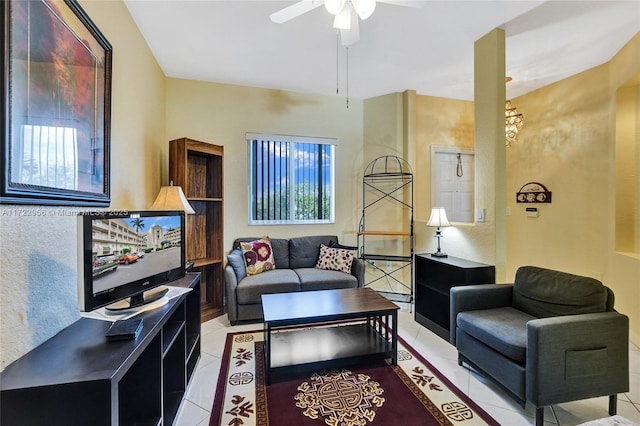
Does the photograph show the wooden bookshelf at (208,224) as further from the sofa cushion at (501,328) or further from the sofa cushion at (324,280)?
the sofa cushion at (501,328)

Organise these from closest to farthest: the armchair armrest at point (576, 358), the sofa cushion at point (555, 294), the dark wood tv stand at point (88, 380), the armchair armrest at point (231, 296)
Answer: the dark wood tv stand at point (88, 380) < the armchair armrest at point (576, 358) < the sofa cushion at point (555, 294) < the armchair armrest at point (231, 296)

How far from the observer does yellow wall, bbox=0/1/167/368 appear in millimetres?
1082

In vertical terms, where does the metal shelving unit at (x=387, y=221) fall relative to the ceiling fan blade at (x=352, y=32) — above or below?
below

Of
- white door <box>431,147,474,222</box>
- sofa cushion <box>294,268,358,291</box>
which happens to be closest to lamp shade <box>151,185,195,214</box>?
sofa cushion <box>294,268,358,291</box>

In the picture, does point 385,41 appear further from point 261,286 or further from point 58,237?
point 58,237

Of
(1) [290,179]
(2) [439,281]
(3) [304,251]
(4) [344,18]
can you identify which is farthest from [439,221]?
(4) [344,18]

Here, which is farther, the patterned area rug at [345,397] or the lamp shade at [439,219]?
the lamp shade at [439,219]

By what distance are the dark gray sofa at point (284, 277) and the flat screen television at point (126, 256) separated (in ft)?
3.95

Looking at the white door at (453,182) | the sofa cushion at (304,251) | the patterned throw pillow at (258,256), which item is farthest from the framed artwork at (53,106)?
the white door at (453,182)

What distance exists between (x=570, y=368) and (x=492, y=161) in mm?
1867

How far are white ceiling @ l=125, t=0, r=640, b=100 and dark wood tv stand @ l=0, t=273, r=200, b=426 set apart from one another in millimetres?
2481

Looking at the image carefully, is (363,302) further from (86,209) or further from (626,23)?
(626,23)

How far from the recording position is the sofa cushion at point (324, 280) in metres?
3.41

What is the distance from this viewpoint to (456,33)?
2.84 m
